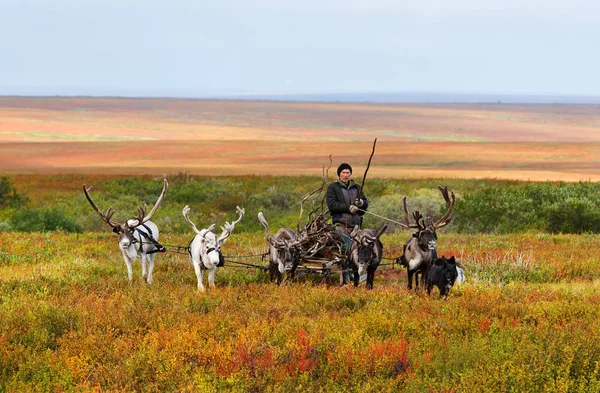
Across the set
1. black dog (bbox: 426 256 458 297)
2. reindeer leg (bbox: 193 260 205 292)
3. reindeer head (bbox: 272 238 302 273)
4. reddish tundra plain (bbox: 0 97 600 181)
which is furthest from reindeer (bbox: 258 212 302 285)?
reddish tundra plain (bbox: 0 97 600 181)

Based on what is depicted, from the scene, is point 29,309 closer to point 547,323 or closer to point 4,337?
point 4,337

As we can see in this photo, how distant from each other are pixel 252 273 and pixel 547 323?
6902 millimetres

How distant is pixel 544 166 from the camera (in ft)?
282

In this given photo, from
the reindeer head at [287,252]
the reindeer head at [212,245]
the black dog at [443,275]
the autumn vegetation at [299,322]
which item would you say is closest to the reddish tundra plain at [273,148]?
the autumn vegetation at [299,322]

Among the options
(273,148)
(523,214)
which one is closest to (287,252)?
(523,214)

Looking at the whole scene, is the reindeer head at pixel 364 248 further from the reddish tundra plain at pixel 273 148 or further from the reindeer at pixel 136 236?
the reddish tundra plain at pixel 273 148

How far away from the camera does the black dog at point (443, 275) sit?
496 inches

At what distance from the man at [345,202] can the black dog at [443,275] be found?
1702mm

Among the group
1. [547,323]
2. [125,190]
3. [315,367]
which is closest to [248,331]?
[315,367]

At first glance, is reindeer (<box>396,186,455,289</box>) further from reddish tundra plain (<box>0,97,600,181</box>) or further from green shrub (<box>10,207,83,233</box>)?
reddish tundra plain (<box>0,97,600,181</box>)

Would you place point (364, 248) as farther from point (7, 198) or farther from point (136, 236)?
point (7, 198)

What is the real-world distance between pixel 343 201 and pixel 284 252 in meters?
1.42

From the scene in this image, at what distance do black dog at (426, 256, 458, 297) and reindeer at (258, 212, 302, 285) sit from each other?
2.39m

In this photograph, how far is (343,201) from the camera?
14117 millimetres
